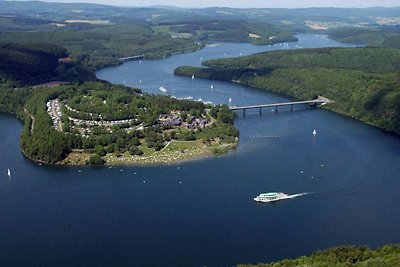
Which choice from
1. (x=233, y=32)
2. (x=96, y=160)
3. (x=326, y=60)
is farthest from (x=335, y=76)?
(x=233, y=32)

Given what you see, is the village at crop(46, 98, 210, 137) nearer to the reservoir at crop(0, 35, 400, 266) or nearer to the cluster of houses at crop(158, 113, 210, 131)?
the cluster of houses at crop(158, 113, 210, 131)

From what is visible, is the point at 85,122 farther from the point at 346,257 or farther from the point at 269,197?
the point at 346,257

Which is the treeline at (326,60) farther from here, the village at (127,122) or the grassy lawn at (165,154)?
the grassy lawn at (165,154)

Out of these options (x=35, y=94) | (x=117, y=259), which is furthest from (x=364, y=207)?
(x=35, y=94)

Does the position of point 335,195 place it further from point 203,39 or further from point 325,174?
point 203,39

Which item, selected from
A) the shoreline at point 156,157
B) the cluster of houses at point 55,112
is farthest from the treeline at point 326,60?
the shoreline at point 156,157

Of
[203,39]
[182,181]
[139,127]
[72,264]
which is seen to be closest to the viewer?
[72,264]

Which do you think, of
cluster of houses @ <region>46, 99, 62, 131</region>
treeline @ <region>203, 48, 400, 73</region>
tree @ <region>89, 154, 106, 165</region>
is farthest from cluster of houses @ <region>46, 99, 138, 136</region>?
treeline @ <region>203, 48, 400, 73</region>

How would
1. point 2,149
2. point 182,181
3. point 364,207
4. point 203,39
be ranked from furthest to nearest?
point 203,39
point 2,149
point 182,181
point 364,207
